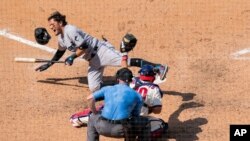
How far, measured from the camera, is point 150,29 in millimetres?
13109

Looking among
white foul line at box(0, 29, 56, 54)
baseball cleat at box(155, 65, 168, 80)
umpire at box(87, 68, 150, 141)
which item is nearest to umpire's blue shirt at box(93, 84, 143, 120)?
umpire at box(87, 68, 150, 141)

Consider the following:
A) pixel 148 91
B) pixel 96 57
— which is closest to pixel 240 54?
pixel 96 57

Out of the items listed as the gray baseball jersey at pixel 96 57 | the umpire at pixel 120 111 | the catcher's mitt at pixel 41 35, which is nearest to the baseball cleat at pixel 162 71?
the gray baseball jersey at pixel 96 57

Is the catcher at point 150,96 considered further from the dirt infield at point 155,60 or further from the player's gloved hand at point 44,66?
the player's gloved hand at point 44,66

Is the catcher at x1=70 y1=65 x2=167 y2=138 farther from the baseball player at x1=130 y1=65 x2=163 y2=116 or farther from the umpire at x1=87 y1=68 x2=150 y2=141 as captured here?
the umpire at x1=87 y1=68 x2=150 y2=141

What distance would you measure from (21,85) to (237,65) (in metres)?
3.47

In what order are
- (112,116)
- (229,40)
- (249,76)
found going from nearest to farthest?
1. (112,116)
2. (249,76)
3. (229,40)

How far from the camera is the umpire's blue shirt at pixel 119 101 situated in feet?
30.8

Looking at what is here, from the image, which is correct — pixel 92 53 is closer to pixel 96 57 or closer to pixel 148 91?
pixel 96 57

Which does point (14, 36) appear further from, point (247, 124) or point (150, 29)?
point (247, 124)

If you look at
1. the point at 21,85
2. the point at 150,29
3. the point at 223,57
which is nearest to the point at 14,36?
the point at 21,85

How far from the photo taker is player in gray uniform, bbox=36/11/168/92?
10.9m

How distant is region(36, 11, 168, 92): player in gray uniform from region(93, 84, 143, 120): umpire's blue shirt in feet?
5.00

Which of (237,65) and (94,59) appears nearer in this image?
(94,59)
